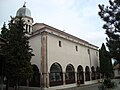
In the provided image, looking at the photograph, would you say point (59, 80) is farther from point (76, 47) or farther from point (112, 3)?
point (112, 3)

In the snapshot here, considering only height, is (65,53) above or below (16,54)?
above

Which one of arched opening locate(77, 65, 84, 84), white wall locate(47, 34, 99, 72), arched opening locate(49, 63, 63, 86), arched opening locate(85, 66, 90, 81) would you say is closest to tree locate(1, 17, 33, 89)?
arched opening locate(49, 63, 63, 86)

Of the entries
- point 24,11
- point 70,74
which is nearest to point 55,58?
point 70,74

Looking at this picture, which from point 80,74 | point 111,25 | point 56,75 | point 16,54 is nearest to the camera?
point 111,25

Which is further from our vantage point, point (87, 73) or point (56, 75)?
point (87, 73)

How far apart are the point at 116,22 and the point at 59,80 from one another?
1478 cm

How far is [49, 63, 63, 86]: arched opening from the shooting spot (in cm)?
2271

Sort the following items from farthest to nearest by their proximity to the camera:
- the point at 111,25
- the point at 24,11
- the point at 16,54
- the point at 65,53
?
the point at 24,11
the point at 65,53
the point at 16,54
the point at 111,25

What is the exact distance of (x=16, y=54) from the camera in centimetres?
1739

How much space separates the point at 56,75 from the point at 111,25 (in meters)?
13.9

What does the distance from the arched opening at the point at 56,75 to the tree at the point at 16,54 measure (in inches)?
206

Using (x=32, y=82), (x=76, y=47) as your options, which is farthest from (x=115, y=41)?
(x=76, y=47)

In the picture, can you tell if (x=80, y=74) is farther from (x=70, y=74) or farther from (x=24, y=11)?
(x=24, y=11)

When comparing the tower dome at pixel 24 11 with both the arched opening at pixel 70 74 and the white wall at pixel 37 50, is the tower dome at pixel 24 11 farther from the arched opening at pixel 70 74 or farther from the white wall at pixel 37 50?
the arched opening at pixel 70 74
